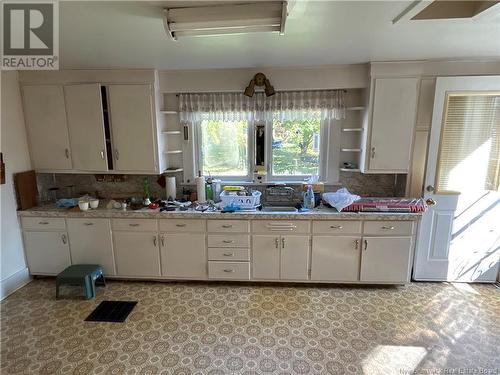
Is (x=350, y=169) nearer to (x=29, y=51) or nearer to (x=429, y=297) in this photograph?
(x=429, y=297)

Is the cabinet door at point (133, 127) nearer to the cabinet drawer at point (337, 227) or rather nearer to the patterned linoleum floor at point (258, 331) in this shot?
the patterned linoleum floor at point (258, 331)

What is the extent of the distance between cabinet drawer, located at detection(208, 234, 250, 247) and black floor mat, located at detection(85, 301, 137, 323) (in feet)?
3.13

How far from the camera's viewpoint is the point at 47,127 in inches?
116

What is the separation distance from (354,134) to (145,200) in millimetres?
2487

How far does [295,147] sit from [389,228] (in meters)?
1.33

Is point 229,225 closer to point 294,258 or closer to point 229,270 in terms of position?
point 229,270

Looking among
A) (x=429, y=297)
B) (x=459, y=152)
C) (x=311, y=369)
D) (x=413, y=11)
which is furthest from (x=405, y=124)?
(x=311, y=369)

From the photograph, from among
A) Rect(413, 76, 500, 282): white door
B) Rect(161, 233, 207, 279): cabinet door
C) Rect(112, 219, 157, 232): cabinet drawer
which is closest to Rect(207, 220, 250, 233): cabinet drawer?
Rect(161, 233, 207, 279): cabinet door

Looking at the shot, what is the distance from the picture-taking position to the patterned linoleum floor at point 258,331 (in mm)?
1934

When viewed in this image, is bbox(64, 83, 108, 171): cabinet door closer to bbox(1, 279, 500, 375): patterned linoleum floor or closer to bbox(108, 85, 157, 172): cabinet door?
bbox(108, 85, 157, 172): cabinet door

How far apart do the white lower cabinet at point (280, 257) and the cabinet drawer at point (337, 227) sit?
163 millimetres

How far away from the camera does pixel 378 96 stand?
268 centimetres

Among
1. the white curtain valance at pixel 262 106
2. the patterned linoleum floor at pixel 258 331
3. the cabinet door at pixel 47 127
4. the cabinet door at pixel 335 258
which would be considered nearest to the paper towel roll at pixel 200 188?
the white curtain valance at pixel 262 106

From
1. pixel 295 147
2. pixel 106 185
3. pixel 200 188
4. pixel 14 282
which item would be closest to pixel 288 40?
pixel 295 147
